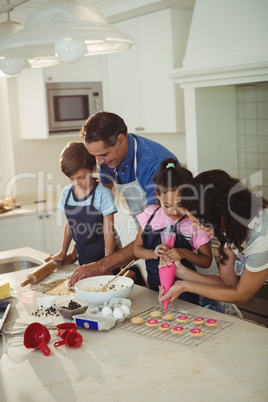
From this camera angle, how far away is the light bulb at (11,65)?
1.89 meters

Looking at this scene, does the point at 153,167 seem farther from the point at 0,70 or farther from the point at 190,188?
the point at 0,70

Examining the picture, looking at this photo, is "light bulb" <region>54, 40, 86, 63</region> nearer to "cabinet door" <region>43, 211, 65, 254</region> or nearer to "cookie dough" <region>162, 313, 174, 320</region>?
"cookie dough" <region>162, 313, 174, 320</region>

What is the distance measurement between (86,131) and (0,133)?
2457 millimetres

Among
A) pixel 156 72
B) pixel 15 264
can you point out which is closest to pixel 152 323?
pixel 15 264

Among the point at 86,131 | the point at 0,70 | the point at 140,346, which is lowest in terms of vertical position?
the point at 140,346

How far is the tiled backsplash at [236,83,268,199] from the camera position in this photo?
11.2ft

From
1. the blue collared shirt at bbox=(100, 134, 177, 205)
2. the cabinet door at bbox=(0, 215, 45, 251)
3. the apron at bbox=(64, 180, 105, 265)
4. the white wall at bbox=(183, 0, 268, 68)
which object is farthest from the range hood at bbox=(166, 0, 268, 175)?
the cabinet door at bbox=(0, 215, 45, 251)

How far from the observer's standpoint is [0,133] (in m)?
4.59

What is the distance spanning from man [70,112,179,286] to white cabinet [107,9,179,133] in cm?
128

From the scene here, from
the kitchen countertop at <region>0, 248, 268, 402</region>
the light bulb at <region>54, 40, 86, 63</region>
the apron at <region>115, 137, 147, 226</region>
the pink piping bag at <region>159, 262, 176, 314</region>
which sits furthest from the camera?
the apron at <region>115, 137, 147, 226</region>

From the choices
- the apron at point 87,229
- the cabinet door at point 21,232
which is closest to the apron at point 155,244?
the apron at point 87,229

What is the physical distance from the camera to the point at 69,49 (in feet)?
5.05

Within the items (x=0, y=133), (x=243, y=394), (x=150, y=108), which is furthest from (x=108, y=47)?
(x=0, y=133)

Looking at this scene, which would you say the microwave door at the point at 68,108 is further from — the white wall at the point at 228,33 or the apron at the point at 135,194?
the apron at the point at 135,194
